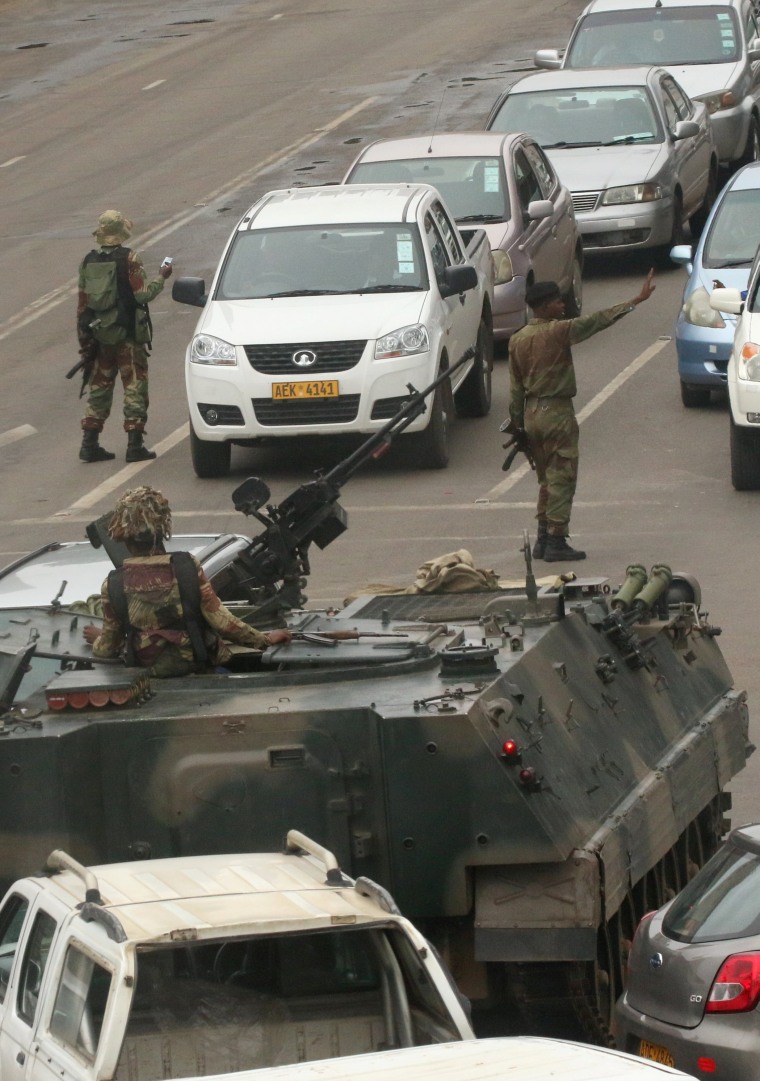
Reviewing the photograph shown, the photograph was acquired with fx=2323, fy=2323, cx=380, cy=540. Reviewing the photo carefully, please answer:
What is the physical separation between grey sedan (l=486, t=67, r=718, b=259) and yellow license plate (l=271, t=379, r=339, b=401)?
6671 millimetres

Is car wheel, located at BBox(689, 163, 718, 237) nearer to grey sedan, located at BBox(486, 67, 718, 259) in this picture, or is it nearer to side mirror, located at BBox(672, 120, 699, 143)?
grey sedan, located at BBox(486, 67, 718, 259)

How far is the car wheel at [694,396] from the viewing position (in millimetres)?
18656

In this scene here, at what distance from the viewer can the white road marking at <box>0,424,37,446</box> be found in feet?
62.8

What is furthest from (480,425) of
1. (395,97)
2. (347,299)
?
(395,97)

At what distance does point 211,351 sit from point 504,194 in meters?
4.79

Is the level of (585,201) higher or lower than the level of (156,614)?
lower

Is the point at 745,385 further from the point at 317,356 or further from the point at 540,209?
the point at 540,209

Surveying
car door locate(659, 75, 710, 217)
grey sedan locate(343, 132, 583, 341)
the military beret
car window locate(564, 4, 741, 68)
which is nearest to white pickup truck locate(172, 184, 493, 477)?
grey sedan locate(343, 132, 583, 341)

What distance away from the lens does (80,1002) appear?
627 centimetres

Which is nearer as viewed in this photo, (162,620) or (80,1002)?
(80,1002)

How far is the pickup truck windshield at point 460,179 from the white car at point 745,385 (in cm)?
434

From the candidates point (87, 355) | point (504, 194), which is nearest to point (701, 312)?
point (504, 194)

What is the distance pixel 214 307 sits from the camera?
57.5ft

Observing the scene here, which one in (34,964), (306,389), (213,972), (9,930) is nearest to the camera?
(213,972)
